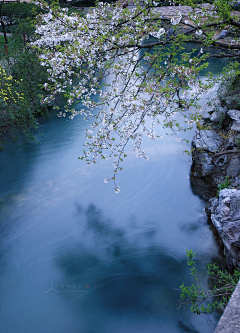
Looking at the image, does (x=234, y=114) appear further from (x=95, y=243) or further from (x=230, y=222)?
(x=95, y=243)

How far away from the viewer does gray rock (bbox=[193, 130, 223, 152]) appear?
17.9ft

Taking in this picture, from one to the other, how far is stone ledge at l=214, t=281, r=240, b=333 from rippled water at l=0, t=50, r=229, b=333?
8.81 ft

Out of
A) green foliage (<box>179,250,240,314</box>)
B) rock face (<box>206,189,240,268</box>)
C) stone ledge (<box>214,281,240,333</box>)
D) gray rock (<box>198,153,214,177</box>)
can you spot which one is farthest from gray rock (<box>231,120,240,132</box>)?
stone ledge (<box>214,281,240,333</box>)

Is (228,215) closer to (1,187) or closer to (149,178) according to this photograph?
(149,178)

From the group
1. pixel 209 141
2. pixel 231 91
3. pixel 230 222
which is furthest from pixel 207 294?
pixel 231 91

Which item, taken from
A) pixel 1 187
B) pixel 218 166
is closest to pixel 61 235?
pixel 1 187

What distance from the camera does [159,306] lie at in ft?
10.9

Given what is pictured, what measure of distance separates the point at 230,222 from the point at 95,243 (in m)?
2.36

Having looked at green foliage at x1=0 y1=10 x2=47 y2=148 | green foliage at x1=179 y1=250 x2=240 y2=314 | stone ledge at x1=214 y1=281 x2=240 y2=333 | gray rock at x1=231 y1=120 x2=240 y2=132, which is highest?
green foliage at x1=0 y1=10 x2=47 y2=148

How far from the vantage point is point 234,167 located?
15.9ft

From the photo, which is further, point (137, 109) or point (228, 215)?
point (228, 215)

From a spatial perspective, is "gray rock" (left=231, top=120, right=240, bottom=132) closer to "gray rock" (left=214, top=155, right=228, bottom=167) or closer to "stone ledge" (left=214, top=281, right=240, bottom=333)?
"gray rock" (left=214, top=155, right=228, bottom=167)

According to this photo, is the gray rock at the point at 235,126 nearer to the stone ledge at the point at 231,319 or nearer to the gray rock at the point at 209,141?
the gray rock at the point at 209,141

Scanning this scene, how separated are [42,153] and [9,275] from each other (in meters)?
3.45
